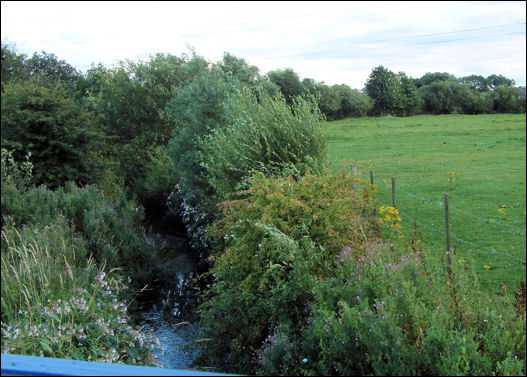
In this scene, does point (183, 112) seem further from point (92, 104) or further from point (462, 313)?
point (462, 313)

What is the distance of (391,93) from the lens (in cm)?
734

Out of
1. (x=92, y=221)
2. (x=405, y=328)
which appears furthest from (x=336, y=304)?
(x=92, y=221)

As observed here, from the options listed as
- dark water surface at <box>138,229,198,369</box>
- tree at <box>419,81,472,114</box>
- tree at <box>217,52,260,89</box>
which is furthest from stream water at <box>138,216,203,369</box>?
tree at <box>217,52,260,89</box>

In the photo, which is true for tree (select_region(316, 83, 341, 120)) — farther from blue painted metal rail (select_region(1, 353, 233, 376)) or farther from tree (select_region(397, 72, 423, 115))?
blue painted metal rail (select_region(1, 353, 233, 376))

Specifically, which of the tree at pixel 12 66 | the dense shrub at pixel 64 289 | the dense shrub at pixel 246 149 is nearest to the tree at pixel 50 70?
the tree at pixel 12 66

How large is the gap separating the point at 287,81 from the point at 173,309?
8825 millimetres

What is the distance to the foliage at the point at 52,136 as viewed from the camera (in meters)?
10.6

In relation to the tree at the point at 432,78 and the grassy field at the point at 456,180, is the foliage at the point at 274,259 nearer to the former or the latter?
the grassy field at the point at 456,180

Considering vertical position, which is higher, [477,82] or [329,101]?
[329,101]

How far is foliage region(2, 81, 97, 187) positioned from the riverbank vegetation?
0.04 metres

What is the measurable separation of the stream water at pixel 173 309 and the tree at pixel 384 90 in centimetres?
372

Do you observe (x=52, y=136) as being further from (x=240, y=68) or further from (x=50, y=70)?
(x=240, y=68)

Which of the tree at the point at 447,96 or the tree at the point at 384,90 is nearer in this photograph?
the tree at the point at 447,96

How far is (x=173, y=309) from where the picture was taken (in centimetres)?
786
